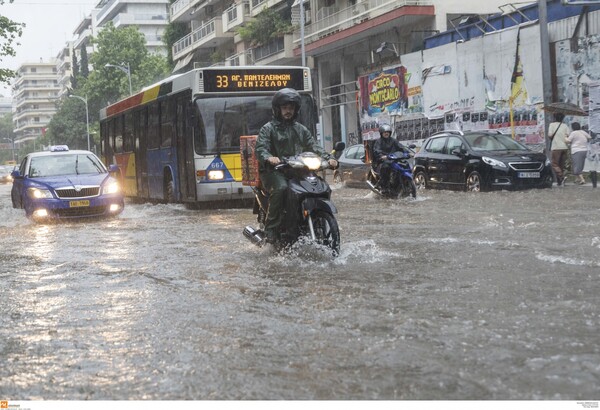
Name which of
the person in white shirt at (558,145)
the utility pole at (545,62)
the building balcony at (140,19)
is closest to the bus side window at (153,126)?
the person in white shirt at (558,145)

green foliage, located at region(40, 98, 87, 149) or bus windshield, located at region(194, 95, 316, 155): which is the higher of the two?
green foliage, located at region(40, 98, 87, 149)

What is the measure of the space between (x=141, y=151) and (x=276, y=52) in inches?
1018

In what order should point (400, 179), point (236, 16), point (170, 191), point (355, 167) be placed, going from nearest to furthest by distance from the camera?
point (400, 179) → point (170, 191) → point (355, 167) → point (236, 16)

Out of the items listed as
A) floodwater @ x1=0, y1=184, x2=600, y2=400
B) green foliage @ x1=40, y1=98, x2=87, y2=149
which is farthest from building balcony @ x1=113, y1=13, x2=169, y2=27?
floodwater @ x1=0, y1=184, x2=600, y2=400

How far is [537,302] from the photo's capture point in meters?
5.92

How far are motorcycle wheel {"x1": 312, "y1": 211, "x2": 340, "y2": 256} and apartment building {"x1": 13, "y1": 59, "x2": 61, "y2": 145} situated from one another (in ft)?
554

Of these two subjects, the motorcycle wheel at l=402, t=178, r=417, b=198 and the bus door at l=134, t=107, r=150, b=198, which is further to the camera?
the bus door at l=134, t=107, r=150, b=198

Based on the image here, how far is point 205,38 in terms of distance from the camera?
56.5 metres

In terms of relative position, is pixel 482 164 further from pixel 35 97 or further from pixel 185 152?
pixel 35 97

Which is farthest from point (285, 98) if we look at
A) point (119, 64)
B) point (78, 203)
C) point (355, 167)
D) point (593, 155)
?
point (119, 64)

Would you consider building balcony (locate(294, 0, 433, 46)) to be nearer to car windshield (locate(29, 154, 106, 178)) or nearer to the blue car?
car windshield (locate(29, 154, 106, 178))

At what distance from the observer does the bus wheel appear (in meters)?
18.8

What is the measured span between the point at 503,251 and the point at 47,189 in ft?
31.3
